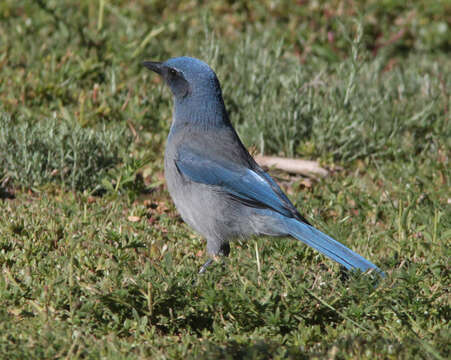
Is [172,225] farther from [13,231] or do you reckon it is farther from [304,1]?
[304,1]

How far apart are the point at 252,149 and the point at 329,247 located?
216cm

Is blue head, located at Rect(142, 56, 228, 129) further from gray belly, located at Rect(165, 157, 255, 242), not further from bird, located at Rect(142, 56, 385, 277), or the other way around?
gray belly, located at Rect(165, 157, 255, 242)

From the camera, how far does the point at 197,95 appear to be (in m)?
5.62

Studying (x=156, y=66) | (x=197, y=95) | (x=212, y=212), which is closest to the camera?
(x=212, y=212)

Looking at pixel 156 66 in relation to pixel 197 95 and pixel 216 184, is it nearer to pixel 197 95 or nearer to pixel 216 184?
pixel 197 95

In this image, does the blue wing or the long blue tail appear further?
the blue wing

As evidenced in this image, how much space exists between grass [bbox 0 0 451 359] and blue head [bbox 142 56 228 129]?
84cm

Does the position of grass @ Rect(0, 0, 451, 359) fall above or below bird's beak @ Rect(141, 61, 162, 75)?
below

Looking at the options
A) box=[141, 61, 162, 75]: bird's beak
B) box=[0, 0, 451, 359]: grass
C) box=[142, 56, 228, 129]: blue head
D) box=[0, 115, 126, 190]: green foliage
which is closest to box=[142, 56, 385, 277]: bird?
box=[142, 56, 228, 129]: blue head

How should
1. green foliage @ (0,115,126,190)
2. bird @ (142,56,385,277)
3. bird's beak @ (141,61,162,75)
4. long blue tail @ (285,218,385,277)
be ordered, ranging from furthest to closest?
green foliage @ (0,115,126,190) → bird's beak @ (141,61,162,75) → bird @ (142,56,385,277) → long blue tail @ (285,218,385,277)

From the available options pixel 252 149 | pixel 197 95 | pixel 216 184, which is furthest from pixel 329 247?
pixel 252 149

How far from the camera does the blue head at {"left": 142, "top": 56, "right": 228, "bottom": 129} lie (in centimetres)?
561

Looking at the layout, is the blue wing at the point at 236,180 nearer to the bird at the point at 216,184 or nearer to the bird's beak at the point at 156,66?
the bird at the point at 216,184

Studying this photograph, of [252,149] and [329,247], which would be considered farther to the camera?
[252,149]
